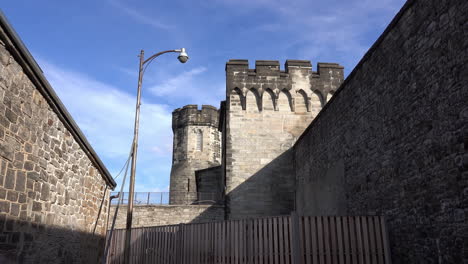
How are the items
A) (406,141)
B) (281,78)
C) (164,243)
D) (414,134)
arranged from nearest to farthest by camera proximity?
(414,134), (406,141), (164,243), (281,78)

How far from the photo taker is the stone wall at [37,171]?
509 cm

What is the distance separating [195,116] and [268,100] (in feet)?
48.2

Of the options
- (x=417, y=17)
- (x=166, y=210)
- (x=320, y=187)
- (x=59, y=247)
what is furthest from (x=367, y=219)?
(x=166, y=210)

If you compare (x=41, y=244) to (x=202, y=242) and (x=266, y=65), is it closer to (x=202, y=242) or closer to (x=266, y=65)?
(x=202, y=242)

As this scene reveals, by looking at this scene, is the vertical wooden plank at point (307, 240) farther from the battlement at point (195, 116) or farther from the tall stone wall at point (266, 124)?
the battlement at point (195, 116)

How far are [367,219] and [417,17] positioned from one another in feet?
12.9

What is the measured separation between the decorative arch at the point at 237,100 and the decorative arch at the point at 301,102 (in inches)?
101

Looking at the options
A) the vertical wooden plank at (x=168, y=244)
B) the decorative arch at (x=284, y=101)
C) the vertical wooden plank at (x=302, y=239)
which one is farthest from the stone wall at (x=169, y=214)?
the vertical wooden plank at (x=302, y=239)

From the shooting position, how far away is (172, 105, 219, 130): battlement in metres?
31.8

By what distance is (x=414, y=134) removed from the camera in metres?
6.75

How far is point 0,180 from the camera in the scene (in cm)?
496

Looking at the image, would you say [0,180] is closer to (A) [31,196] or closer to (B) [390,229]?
(A) [31,196]

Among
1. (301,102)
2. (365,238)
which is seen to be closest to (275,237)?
(365,238)

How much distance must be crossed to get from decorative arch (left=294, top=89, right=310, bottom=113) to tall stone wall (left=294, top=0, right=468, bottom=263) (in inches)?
294
